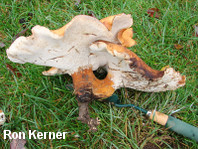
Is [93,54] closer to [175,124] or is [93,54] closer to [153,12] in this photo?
[175,124]

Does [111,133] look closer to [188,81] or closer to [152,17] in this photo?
[188,81]

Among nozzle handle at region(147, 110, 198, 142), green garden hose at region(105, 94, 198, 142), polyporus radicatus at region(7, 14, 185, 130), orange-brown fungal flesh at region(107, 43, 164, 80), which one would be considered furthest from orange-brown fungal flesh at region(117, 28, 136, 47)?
nozzle handle at region(147, 110, 198, 142)

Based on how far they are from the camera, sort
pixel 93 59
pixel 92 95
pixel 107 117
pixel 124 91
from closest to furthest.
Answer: pixel 93 59, pixel 92 95, pixel 107 117, pixel 124 91

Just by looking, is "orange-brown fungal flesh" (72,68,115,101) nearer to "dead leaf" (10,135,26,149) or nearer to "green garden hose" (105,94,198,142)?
"green garden hose" (105,94,198,142)

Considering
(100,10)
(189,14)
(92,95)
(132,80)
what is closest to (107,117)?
(92,95)

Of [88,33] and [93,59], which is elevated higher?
[88,33]

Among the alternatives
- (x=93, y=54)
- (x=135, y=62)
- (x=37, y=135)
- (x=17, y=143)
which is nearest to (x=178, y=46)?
(x=135, y=62)

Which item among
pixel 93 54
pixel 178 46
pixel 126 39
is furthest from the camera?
pixel 178 46
